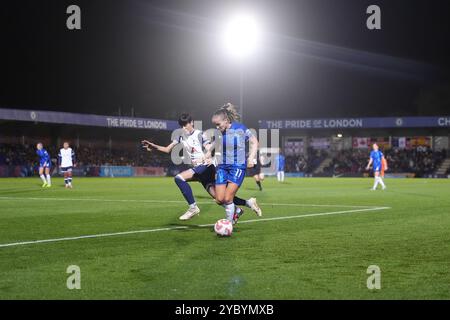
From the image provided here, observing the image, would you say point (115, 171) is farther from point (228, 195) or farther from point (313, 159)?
point (228, 195)

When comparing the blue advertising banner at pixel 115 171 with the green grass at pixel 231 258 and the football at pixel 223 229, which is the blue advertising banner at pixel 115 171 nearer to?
the green grass at pixel 231 258

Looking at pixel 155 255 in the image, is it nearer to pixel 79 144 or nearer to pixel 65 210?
pixel 65 210

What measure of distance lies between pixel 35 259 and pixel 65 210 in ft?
27.0

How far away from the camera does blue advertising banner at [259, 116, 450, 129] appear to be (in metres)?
69.9

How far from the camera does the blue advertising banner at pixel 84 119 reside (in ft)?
171

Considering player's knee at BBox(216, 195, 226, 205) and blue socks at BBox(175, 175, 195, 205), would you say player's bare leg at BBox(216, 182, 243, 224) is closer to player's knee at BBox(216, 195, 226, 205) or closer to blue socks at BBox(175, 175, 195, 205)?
player's knee at BBox(216, 195, 226, 205)

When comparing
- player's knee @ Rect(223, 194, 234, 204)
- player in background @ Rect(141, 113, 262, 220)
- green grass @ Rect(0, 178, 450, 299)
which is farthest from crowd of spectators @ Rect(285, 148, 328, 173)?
player's knee @ Rect(223, 194, 234, 204)

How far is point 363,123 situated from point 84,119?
32.5 meters

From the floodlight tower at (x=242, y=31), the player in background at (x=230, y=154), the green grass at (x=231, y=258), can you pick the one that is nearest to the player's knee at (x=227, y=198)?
the player in background at (x=230, y=154)

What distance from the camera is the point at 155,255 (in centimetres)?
827

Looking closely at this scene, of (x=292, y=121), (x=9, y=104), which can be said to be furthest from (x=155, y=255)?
(x=292, y=121)

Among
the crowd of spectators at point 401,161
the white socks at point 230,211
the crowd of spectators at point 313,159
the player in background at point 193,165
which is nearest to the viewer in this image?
the white socks at point 230,211

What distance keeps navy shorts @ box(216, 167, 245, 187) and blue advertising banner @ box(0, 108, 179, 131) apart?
43.8m

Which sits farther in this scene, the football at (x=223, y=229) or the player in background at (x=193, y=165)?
the player in background at (x=193, y=165)
